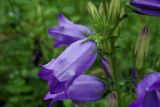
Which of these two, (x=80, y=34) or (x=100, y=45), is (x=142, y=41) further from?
(x=80, y=34)

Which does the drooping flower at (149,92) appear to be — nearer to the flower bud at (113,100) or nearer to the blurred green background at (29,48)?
the flower bud at (113,100)

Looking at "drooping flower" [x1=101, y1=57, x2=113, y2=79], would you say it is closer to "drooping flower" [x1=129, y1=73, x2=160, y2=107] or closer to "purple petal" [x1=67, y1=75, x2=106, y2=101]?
"purple petal" [x1=67, y1=75, x2=106, y2=101]

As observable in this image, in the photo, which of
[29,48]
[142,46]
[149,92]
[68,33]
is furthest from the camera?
[29,48]

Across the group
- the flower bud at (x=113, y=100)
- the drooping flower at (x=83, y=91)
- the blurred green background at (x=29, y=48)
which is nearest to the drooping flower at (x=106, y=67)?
the drooping flower at (x=83, y=91)

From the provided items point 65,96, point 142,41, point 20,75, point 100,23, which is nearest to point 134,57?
point 142,41

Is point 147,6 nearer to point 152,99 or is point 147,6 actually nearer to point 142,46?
point 142,46

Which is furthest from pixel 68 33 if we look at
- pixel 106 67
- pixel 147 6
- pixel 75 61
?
pixel 147 6
